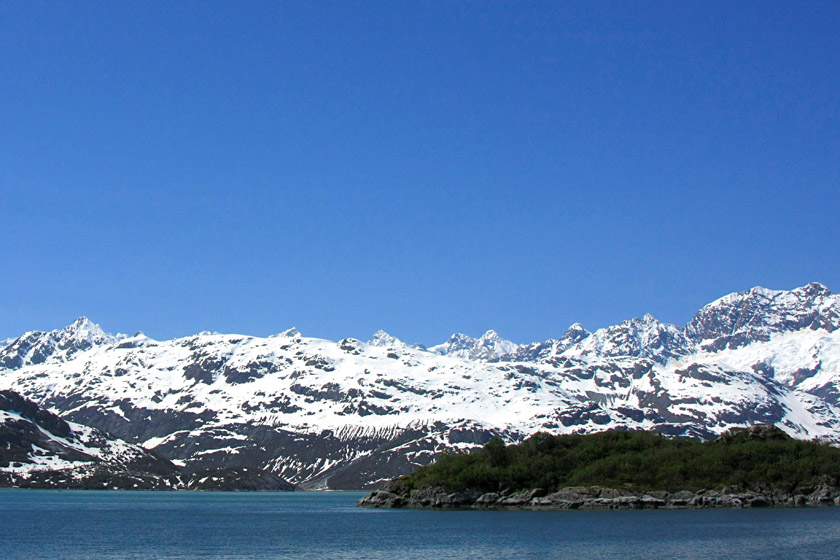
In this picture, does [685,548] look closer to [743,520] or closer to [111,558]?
[743,520]

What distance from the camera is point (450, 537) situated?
149 metres

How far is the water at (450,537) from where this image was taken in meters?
123

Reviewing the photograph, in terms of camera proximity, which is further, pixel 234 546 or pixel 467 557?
pixel 234 546

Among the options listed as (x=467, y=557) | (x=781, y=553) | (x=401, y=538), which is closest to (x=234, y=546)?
(x=401, y=538)

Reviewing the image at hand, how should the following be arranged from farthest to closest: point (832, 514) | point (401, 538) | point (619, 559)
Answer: point (832, 514)
point (401, 538)
point (619, 559)

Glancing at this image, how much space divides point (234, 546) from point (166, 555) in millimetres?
15576

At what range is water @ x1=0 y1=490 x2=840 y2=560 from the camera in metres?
123

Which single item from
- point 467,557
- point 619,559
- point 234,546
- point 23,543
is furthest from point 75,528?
point 619,559

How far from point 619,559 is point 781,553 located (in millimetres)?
21541

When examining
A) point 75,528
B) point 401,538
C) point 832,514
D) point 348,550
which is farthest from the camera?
point 832,514

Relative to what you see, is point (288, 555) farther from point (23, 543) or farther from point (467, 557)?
point (23, 543)

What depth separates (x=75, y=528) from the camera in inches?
6678

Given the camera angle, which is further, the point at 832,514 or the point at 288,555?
the point at 832,514

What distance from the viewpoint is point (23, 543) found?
452 ft
